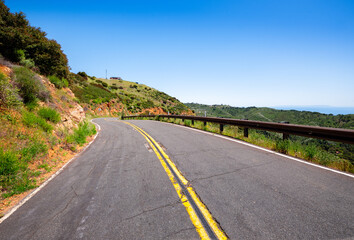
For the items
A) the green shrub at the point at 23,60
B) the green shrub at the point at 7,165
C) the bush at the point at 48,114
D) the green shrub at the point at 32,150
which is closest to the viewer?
the green shrub at the point at 7,165

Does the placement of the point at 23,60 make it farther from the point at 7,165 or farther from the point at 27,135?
the point at 7,165

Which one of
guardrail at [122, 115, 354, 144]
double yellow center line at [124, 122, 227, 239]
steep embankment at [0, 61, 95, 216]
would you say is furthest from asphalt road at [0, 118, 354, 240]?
guardrail at [122, 115, 354, 144]

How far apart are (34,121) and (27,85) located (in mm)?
1985

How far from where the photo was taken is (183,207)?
2762mm

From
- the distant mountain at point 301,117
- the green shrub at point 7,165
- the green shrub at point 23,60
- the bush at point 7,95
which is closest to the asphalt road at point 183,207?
the green shrub at point 7,165

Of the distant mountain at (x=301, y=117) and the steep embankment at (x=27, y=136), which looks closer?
the steep embankment at (x=27, y=136)

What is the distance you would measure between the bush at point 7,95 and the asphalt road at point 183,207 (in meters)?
3.60

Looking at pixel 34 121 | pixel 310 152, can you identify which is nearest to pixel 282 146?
pixel 310 152

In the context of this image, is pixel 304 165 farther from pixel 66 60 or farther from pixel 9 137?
pixel 66 60

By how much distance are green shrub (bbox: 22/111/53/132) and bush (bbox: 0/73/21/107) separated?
50 centimetres

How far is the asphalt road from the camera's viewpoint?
7.39 feet

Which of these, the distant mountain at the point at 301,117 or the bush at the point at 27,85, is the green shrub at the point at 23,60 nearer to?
the bush at the point at 27,85

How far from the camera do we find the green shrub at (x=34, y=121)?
19.2 feet

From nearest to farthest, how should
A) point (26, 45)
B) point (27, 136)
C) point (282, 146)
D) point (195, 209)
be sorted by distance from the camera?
point (195, 209) → point (27, 136) → point (282, 146) → point (26, 45)
